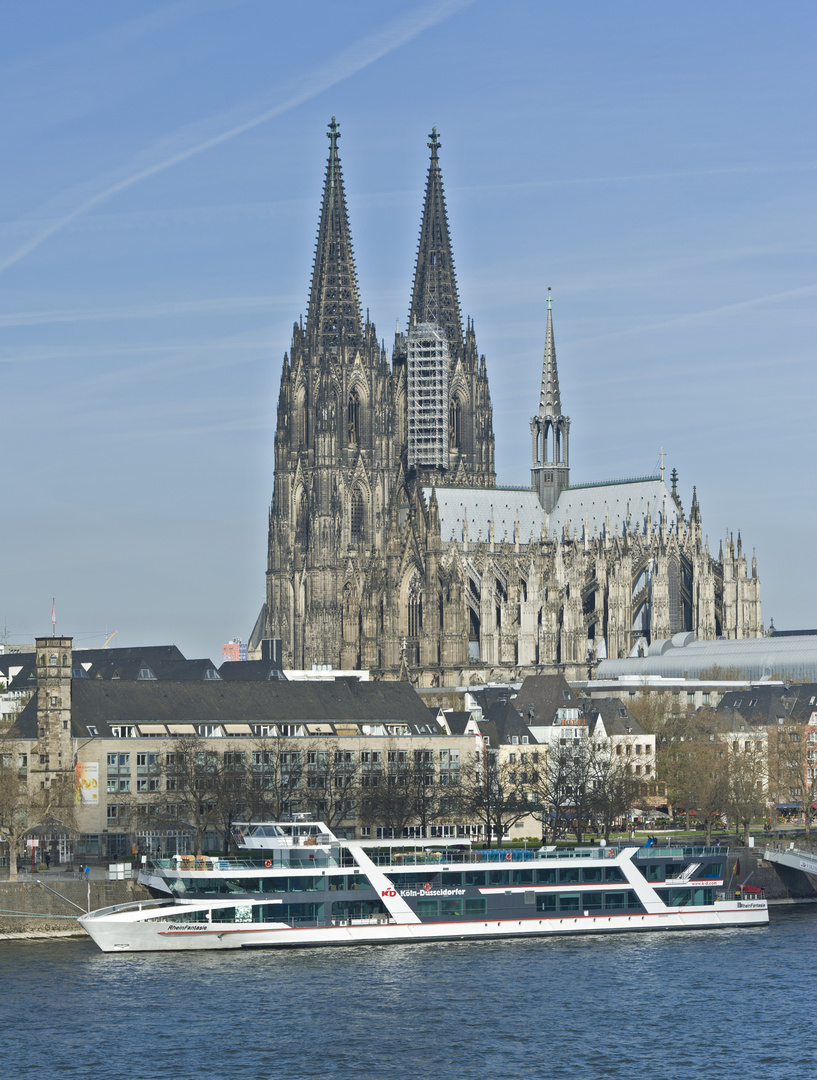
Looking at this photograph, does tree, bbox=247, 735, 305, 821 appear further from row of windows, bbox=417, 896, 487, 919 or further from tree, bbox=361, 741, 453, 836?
row of windows, bbox=417, 896, 487, 919

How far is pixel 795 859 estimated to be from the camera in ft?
348

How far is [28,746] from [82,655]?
63911mm

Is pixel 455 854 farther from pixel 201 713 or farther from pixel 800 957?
pixel 201 713

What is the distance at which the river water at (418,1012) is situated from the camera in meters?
66.6

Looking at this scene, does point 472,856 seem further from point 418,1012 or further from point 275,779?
point 275,779

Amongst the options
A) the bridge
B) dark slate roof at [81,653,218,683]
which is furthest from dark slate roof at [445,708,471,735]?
the bridge

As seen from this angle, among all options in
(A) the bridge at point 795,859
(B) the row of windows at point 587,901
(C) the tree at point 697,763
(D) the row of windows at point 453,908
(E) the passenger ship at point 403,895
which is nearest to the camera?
(E) the passenger ship at point 403,895

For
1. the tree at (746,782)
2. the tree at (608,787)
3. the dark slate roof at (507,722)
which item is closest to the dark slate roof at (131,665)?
the dark slate roof at (507,722)

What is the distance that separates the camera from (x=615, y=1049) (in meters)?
69.0

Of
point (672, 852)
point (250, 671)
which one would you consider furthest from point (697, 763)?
point (672, 852)

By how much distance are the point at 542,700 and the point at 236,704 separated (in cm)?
3276

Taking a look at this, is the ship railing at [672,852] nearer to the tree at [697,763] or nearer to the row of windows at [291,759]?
the tree at [697,763]

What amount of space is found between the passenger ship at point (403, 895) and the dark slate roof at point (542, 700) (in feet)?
163

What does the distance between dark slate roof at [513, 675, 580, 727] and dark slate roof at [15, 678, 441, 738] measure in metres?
18.0
